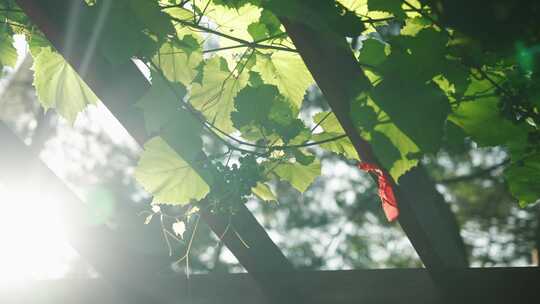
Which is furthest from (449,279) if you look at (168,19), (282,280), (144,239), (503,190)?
(503,190)

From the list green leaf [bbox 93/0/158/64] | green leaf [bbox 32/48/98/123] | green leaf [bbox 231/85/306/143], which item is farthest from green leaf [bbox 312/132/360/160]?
green leaf [bbox 32/48/98/123]

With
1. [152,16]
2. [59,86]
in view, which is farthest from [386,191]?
[59,86]

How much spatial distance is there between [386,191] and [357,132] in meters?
0.23

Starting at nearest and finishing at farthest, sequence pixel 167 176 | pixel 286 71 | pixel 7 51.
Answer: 1. pixel 167 176
2. pixel 286 71
3. pixel 7 51

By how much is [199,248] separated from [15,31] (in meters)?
13.9

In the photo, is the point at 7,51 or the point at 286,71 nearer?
the point at 286,71

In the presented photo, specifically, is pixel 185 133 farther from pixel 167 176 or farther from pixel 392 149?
pixel 392 149

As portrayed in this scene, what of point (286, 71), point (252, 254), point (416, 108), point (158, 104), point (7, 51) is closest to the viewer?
point (416, 108)

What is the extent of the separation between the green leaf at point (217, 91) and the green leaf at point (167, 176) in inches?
7.2

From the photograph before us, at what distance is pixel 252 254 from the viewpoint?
2168 mm

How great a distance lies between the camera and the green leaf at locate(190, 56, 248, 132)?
71.5 inches

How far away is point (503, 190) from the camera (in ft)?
46.9

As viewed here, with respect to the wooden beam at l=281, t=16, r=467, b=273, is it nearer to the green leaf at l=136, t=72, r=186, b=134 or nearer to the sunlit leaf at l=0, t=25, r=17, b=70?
the green leaf at l=136, t=72, r=186, b=134

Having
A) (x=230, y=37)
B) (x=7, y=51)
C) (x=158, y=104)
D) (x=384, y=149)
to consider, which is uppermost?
(x=7, y=51)
